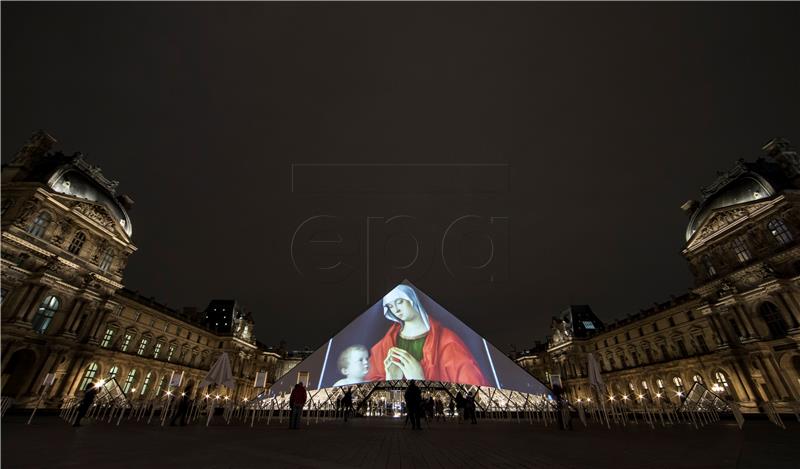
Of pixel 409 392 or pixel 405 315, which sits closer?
pixel 409 392

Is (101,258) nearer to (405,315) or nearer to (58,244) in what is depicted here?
(58,244)

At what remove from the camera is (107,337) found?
33.4m

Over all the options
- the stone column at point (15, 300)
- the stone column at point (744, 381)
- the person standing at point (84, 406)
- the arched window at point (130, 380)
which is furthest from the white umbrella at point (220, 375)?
the stone column at point (744, 381)

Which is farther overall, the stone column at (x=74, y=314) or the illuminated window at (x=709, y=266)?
the illuminated window at (x=709, y=266)

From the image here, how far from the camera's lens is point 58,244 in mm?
25984

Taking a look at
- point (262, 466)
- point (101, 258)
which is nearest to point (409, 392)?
point (262, 466)

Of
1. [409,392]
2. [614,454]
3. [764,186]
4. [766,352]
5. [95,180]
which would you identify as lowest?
[614,454]

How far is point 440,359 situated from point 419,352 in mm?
1416

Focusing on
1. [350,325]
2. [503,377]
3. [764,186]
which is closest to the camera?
[503,377]

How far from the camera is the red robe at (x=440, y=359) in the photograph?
1944cm

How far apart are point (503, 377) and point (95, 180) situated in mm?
41028

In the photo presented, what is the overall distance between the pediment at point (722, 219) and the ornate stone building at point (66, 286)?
187ft

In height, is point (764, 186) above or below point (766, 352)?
above

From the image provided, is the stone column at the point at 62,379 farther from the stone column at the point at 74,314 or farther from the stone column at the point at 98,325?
the stone column at the point at 74,314
